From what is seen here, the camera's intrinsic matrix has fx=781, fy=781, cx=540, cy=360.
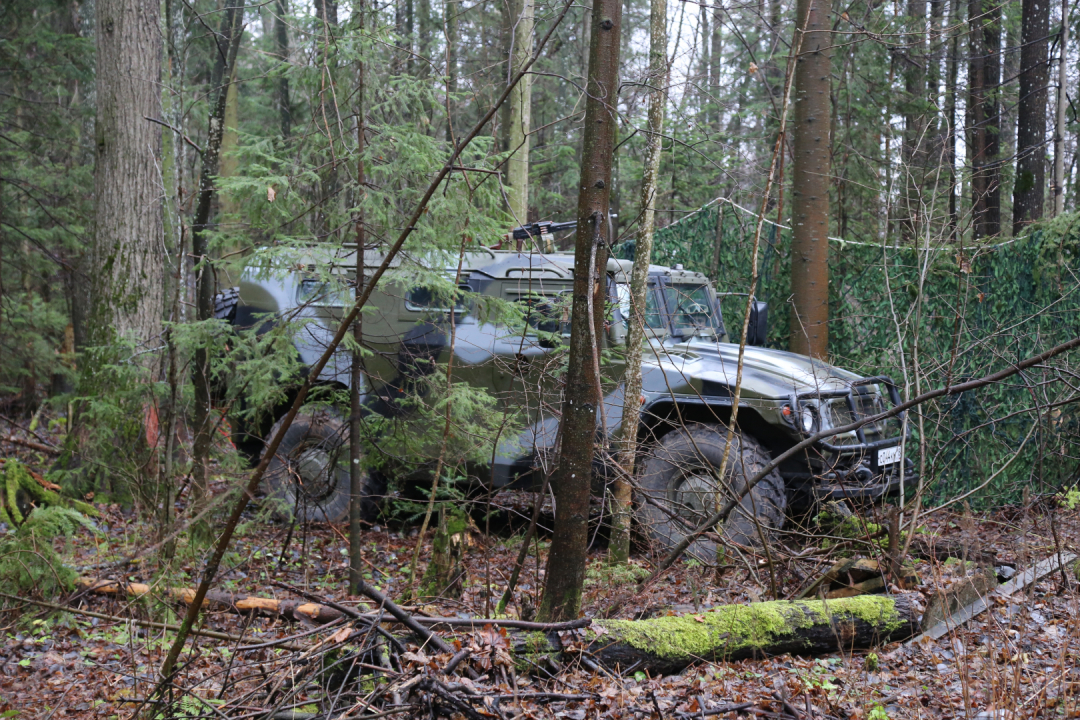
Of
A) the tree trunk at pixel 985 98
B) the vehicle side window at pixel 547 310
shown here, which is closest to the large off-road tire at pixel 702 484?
the vehicle side window at pixel 547 310

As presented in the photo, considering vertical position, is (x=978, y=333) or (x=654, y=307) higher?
(x=654, y=307)

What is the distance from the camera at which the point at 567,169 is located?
54.9 feet

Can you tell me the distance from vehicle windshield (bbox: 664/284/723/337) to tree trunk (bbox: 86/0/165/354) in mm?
4696

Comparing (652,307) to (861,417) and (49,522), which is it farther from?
(49,522)

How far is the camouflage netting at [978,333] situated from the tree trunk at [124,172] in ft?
18.3

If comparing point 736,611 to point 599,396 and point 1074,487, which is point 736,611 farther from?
point 1074,487

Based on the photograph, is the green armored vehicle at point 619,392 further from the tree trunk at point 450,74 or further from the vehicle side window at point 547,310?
the tree trunk at point 450,74

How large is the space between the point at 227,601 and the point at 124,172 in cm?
Result: 447

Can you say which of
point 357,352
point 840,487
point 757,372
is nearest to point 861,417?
point 757,372

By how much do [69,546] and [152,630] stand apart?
2.86ft

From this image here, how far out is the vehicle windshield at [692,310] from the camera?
6789mm

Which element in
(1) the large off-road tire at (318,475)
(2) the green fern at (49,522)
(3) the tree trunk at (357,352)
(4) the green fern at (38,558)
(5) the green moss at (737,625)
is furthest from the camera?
(1) the large off-road tire at (318,475)

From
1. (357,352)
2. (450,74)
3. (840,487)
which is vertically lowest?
(840,487)

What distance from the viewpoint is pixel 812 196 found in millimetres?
7414
